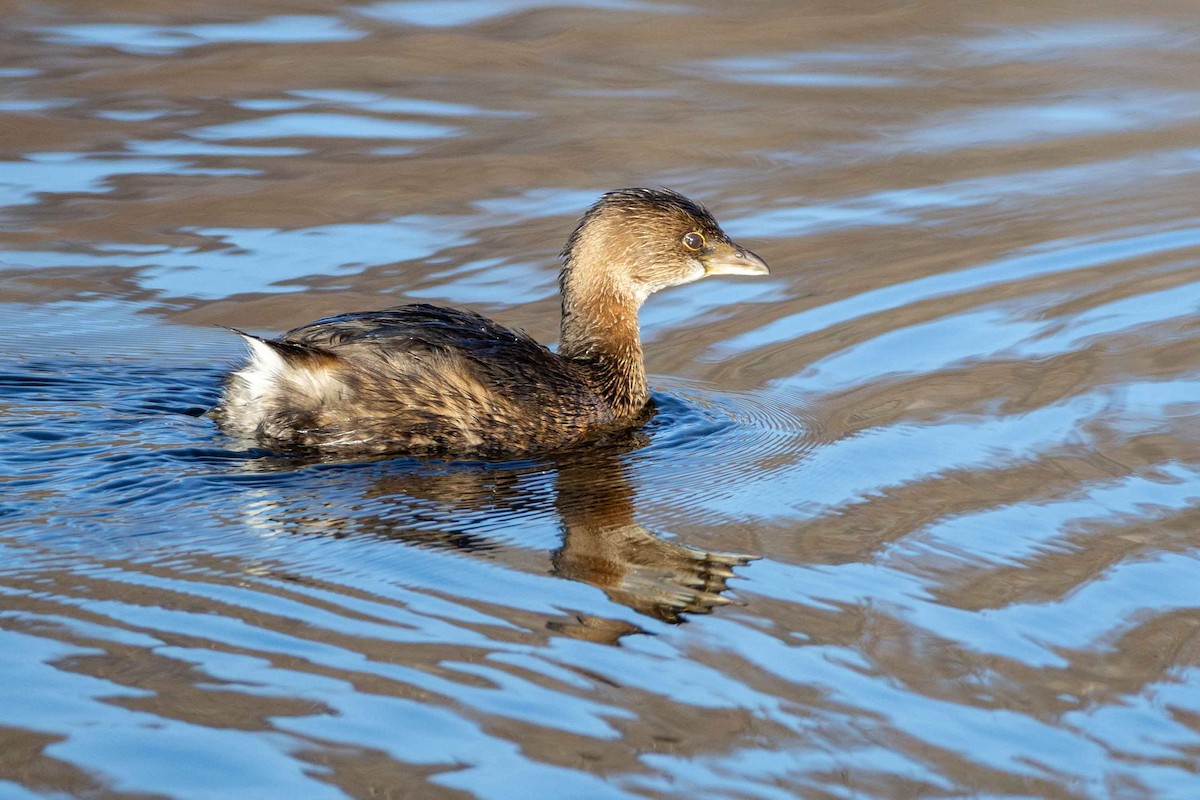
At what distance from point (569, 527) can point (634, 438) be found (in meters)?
1.21

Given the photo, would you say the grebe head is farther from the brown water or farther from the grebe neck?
the brown water

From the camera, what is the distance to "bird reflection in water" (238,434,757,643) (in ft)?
16.0

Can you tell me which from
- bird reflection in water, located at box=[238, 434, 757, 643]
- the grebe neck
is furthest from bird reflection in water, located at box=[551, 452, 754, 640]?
the grebe neck

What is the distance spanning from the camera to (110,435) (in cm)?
611

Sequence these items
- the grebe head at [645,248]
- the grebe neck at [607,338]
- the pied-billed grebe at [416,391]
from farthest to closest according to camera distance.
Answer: the grebe head at [645,248]
the grebe neck at [607,338]
the pied-billed grebe at [416,391]

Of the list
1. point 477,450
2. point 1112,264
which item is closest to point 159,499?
point 477,450

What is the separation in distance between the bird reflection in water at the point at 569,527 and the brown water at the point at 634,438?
0.02 metres

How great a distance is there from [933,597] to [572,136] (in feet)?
21.0

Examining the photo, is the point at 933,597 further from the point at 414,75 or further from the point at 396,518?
the point at 414,75

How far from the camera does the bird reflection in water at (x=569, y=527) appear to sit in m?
4.89

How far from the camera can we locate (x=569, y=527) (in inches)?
215

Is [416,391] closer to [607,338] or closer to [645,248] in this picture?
[607,338]

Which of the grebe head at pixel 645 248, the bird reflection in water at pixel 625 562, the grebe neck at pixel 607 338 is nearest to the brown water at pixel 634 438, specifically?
the bird reflection in water at pixel 625 562

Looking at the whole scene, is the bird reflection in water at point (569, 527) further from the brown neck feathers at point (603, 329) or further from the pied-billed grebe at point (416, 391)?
the brown neck feathers at point (603, 329)
